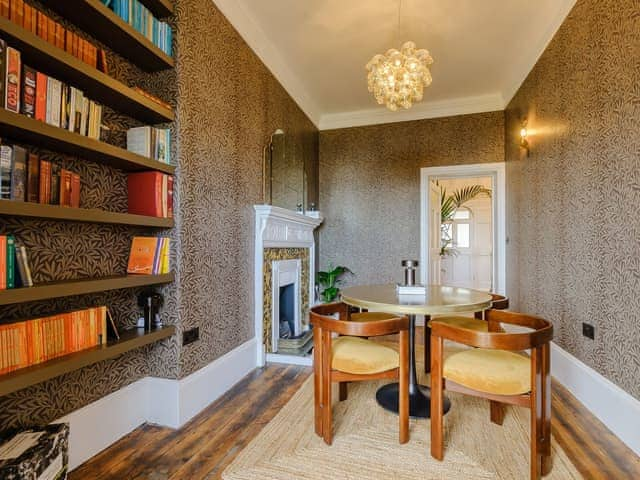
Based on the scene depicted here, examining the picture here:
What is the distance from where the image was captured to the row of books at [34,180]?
3.82ft

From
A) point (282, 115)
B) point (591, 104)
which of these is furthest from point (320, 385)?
point (282, 115)

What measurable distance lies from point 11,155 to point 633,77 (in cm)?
278

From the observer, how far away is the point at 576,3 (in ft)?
7.30

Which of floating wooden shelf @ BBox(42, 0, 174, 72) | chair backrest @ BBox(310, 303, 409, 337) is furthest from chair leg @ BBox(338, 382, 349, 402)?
floating wooden shelf @ BBox(42, 0, 174, 72)

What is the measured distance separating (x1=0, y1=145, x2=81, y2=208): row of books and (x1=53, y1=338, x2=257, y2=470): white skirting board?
980mm

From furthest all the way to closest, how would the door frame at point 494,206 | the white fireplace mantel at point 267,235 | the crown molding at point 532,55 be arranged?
1. the door frame at point 494,206
2. the white fireplace mantel at point 267,235
3. the crown molding at point 532,55

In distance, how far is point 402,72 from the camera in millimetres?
2209

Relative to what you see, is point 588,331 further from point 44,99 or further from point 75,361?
point 44,99

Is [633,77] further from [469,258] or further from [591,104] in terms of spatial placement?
[469,258]

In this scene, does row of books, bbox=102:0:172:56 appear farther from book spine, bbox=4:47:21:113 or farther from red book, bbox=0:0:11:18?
book spine, bbox=4:47:21:113

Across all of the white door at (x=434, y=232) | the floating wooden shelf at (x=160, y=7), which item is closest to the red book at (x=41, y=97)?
the floating wooden shelf at (x=160, y=7)

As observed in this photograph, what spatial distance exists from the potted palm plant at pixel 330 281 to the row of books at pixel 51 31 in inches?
124

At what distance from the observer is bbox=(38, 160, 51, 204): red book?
4.27 feet

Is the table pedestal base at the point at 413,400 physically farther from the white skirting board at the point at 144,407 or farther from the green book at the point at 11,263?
the green book at the point at 11,263
